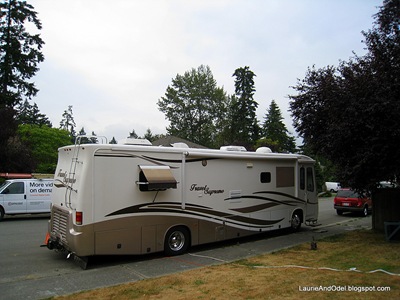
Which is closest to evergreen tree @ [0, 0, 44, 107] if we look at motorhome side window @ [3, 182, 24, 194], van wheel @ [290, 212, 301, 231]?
motorhome side window @ [3, 182, 24, 194]

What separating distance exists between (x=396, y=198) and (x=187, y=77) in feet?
162

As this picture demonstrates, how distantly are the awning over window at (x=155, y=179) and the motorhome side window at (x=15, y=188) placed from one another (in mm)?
10516

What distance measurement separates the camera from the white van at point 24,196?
631 inches

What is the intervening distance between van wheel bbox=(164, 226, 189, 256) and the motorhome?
25mm

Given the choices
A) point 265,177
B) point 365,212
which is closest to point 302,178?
point 265,177

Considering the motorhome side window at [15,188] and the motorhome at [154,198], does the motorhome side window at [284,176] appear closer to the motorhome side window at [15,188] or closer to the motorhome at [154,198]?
the motorhome at [154,198]

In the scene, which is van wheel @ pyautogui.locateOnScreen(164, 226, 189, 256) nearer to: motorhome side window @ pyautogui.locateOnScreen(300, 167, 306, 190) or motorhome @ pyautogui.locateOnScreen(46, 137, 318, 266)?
motorhome @ pyautogui.locateOnScreen(46, 137, 318, 266)

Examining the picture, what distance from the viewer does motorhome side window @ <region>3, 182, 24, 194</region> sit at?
53.0 feet

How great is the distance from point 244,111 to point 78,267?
145 feet

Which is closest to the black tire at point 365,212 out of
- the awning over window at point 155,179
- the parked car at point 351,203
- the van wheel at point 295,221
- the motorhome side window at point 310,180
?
the parked car at point 351,203

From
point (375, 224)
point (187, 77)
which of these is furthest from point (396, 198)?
point (187, 77)

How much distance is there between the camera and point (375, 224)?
→ 43.7ft

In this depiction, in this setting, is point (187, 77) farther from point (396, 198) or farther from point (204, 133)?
point (396, 198)

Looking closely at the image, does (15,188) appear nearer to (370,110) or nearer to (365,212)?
(370,110)
